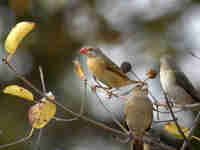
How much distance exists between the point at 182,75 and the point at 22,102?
3669mm

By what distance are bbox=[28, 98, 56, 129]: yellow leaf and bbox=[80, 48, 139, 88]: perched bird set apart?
1536 millimetres

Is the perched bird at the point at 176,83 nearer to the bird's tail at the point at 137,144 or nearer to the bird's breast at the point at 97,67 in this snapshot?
the bird's breast at the point at 97,67

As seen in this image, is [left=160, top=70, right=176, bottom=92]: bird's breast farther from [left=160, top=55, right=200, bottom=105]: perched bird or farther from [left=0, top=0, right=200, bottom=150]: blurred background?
[left=0, top=0, right=200, bottom=150]: blurred background

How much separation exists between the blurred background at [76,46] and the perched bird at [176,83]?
7.21ft

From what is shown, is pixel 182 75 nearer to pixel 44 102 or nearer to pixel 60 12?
pixel 44 102

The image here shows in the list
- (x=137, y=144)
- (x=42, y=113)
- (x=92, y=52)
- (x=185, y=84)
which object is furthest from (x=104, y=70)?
(x=42, y=113)

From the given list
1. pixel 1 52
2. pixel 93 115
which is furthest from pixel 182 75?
pixel 1 52

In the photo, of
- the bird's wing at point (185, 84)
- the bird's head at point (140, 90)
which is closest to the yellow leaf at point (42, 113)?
the bird's head at point (140, 90)

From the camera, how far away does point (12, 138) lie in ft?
21.5

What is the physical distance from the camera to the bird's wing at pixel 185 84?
4363 millimetres

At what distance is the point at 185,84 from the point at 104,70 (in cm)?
96

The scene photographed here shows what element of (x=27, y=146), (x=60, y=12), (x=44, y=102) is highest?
(x=60, y=12)

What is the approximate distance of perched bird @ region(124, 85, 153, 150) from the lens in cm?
310

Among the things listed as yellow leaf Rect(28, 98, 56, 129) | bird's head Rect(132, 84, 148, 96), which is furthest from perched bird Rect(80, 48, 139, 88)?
yellow leaf Rect(28, 98, 56, 129)
